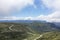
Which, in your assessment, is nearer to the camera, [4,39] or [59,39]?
[59,39]

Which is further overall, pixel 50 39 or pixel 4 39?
pixel 4 39

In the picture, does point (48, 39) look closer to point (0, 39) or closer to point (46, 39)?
point (46, 39)

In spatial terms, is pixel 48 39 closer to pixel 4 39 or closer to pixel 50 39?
pixel 50 39

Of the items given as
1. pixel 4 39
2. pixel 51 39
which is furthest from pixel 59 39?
pixel 4 39

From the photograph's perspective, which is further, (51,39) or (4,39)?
(4,39)

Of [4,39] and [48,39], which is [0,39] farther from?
[48,39]

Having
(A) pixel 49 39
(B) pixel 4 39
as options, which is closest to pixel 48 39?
(A) pixel 49 39
